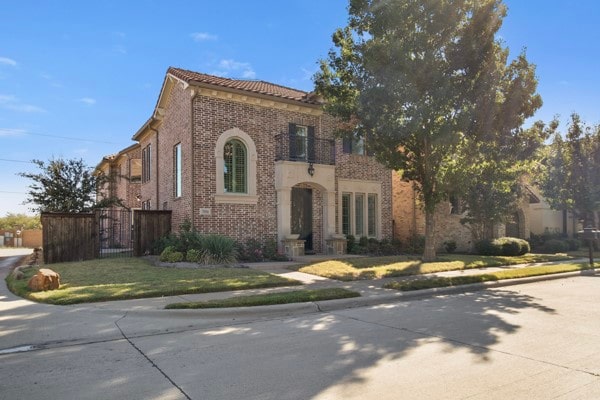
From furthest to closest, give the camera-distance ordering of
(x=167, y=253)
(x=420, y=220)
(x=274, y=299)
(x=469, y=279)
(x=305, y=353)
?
(x=420, y=220) → (x=167, y=253) → (x=469, y=279) → (x=274, y=299) → (x=305, y=353)

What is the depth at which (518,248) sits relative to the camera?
18.6 metres

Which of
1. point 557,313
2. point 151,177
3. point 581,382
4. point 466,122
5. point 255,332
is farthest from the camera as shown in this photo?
point 151,177

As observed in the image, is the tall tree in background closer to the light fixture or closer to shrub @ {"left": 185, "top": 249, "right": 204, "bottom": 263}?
the light fixture

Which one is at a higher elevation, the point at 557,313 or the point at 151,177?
the point at 151,177

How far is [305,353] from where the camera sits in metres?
5.21

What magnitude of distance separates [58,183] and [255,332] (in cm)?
1485

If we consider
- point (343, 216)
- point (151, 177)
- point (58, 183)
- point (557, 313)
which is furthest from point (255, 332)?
point (151, 177)

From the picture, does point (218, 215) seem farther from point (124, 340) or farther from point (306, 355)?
point (306, 355)

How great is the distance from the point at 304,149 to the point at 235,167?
2.97m

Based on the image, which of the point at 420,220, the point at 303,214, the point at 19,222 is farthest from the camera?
the point at 19,222

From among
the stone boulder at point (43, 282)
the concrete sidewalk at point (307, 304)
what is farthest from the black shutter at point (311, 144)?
the stone boulder at point (43, 282)

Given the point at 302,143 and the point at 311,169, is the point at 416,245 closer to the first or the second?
the point at 311,169

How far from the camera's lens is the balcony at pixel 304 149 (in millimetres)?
16641

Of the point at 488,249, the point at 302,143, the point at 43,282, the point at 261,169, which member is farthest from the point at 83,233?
the point at 488,249
